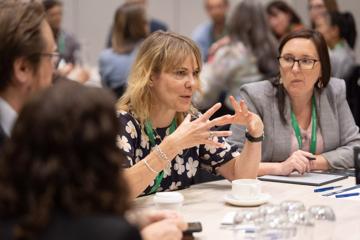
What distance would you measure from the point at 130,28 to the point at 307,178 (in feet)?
10.5

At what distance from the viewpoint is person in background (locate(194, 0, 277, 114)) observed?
4836 millimetres

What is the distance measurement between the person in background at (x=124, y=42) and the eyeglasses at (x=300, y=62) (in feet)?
8.63

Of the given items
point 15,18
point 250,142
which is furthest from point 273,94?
point 15,18

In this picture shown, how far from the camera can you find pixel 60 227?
4.09ft

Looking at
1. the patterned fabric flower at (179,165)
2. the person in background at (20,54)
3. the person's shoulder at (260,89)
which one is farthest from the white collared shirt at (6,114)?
the person's shoulder at (260,89)

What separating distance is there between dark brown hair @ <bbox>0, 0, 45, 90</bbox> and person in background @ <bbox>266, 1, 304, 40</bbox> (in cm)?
522

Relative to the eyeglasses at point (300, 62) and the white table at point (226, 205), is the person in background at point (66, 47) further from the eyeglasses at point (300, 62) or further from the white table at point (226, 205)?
the white table at point (226, 205)

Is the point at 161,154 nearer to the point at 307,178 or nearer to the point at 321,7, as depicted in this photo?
the point at 307,178

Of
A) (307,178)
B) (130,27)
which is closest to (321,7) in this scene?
(130,27)

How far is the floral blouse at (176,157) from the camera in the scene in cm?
284

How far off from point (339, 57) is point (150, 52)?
313cm

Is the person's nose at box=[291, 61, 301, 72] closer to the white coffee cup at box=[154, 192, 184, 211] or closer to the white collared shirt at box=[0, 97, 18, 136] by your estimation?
the white coffee cup at box=[154, 192, 184, 211]

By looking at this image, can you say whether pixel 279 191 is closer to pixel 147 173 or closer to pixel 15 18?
pixel 147 173

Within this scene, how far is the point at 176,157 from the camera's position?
3014 millimetres
